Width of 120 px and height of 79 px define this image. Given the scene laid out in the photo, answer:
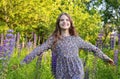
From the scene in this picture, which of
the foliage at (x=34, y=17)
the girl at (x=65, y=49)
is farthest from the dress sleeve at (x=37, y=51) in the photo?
the foliage at (x=34, y=17)

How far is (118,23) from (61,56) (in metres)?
27.6

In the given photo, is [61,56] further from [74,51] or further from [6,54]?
[6,54]

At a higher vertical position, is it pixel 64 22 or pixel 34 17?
pixel 64 22

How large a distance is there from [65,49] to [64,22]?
40 centimetres

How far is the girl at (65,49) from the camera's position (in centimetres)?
652

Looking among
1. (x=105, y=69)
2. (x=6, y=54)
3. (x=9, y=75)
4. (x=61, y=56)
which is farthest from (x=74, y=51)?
(x=105, y=69)

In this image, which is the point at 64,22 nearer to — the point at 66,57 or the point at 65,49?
the point at 65,49

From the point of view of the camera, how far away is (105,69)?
31.4 ft

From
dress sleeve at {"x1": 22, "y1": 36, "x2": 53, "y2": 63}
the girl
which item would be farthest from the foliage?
dress sleeve at {"x1": 22, "y1": 36, "x2": 53, "y2": 63}

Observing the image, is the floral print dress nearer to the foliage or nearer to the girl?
the girl

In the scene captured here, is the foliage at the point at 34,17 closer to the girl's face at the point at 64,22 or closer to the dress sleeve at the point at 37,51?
the girl's face at the point at 64,22

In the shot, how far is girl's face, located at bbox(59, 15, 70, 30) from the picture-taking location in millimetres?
6671

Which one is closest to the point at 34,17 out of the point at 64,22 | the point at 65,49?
the point at 64,22

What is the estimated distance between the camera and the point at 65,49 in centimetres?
660
